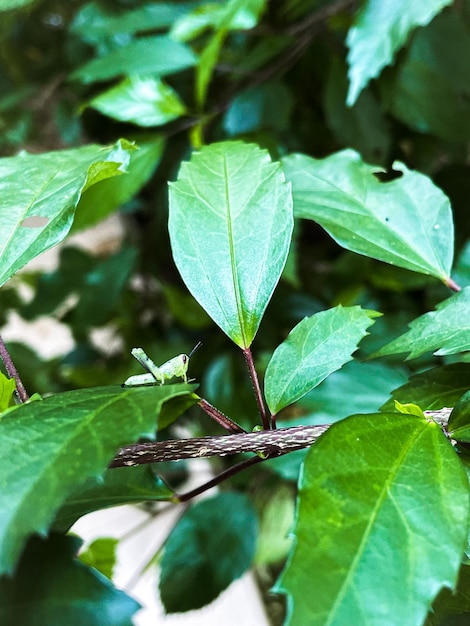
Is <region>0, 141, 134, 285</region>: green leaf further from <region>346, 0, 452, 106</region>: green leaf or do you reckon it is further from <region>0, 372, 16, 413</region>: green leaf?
<region>346, 0, 452, 106</region>: green leaf

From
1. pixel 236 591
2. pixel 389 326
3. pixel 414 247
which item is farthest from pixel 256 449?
pixel 236 591

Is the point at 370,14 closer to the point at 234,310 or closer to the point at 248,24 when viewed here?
the point at 248,24

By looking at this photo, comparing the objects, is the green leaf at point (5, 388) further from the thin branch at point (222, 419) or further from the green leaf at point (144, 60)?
the green leaf at point (144, 60)

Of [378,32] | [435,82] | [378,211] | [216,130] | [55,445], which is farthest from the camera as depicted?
[216,130]

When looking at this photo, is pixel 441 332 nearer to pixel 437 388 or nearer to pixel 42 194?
pixel 437 388

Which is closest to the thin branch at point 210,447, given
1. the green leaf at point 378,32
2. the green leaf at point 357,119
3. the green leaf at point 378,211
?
the green leaf at point 378,211

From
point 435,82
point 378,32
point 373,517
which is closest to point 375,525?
point 373,517
